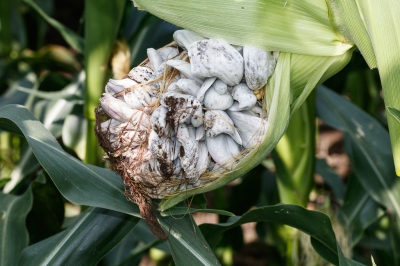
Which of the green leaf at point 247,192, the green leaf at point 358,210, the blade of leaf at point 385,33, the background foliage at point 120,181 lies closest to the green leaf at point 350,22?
the blade of leaf at point 385,33

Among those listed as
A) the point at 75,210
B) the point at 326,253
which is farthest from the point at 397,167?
the point at 75,210

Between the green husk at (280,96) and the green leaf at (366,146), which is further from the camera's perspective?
the green leaf at (366,146)

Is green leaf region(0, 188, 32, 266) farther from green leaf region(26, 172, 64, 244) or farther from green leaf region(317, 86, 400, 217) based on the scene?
green leaf region(317, 86, 400, 217)

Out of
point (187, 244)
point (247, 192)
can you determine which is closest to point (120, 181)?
point (187, 244)

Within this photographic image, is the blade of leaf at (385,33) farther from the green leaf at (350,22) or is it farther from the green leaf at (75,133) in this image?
the green leaf at (75,133)

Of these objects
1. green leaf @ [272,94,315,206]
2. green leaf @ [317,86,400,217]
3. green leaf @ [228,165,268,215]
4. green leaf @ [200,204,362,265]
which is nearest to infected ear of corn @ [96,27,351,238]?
green leaf @ [200,204,362,265]
